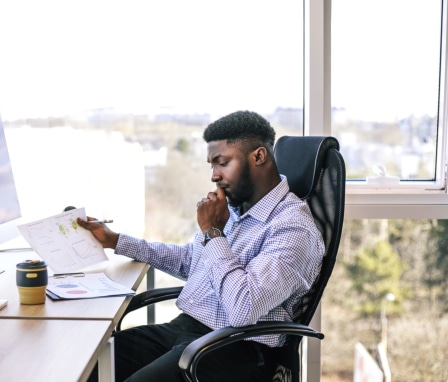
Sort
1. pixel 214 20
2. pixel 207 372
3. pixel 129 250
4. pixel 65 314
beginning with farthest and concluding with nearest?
pixel 214 20, pixel 129 250, pixel 207 372, pixel 65 314

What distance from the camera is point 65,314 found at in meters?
1.70

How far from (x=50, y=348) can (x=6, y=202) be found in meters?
0.92

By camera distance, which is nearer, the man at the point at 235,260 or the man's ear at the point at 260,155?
the man at the point at 235,260

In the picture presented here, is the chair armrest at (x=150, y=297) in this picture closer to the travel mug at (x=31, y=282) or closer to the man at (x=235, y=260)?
the man at (x=235, y=260)

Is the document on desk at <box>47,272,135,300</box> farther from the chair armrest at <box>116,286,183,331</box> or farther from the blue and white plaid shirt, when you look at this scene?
the blue and white plaid shirt

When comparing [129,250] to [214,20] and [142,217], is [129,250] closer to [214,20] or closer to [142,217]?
[142,217]

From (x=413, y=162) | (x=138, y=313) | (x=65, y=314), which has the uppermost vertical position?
(x=413, y=162)

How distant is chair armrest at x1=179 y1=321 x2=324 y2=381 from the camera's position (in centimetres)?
166

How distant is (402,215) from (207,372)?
1.32 meters

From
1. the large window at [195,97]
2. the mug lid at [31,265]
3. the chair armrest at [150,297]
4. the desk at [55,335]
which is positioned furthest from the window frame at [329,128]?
the mug lid at [31,265]

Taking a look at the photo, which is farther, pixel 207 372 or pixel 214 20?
pixel 214 20

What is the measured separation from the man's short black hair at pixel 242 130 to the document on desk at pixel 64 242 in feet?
1.72

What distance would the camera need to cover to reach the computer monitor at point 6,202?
7.13ft

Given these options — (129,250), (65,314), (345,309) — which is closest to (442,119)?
(345,309)
